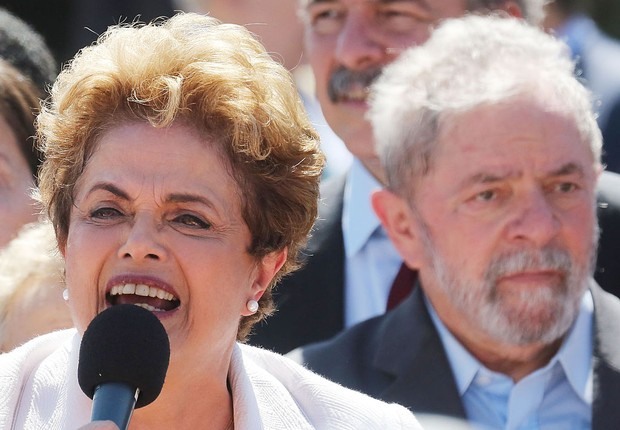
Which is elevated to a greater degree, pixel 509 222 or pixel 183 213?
pixel 183 213

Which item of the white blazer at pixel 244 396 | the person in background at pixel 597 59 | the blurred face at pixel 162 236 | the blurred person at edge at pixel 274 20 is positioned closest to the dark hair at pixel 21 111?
the blurred person at edge at pixel 274 20

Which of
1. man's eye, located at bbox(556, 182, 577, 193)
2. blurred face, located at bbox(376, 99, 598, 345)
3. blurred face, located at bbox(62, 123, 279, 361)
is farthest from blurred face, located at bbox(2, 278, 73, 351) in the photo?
man's eye, located at bbox(556, 182, 577, 193)

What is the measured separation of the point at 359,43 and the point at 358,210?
64 cm

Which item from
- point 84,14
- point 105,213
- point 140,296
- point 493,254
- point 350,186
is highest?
point 105,213

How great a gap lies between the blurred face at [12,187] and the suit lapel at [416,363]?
148cm

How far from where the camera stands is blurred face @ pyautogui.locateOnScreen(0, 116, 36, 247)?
4.52m

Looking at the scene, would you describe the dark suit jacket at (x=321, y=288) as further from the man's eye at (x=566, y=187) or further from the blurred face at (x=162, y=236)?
the blurred face at (x=162, y=236)

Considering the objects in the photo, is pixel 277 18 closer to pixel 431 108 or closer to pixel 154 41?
pixel 431 108

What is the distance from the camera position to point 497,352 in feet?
12.3

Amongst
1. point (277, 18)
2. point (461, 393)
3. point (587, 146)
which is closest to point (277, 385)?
point (461, 393)

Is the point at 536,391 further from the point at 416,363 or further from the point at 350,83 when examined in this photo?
the point at 350,83

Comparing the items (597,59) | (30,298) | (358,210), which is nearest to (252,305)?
(30,298)

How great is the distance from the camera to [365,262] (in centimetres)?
430

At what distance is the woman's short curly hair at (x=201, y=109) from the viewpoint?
3027 millimetres
